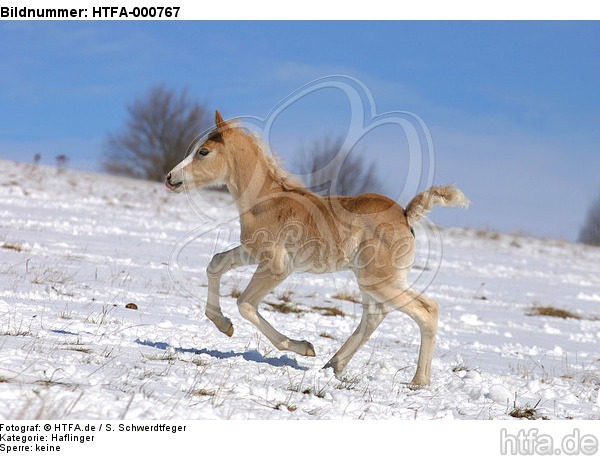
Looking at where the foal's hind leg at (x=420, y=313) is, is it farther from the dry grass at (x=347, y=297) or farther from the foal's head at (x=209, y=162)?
the dry grass at (x=347, y=297)

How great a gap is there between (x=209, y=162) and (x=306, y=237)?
134 centimetres

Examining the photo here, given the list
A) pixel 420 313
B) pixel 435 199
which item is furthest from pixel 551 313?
pixel 420 313

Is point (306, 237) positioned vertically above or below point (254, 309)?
above

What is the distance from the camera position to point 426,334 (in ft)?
23.7

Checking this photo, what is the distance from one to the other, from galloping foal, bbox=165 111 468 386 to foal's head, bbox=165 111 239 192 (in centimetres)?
1

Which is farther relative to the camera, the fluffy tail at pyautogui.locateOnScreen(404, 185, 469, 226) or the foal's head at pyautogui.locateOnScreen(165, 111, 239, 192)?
the foal's head at pyautogui.locateOnScreen(165, 111, 239, 192)

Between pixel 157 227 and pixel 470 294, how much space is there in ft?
27.7

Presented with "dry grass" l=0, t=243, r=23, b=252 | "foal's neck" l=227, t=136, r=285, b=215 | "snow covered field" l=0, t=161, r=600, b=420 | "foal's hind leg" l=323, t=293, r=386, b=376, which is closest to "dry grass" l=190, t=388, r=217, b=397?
"snow covered field" l=0, t=161, r=600, b=420

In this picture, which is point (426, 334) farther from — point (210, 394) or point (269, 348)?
point (210, 394)

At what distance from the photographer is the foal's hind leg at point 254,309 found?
7.30 metres

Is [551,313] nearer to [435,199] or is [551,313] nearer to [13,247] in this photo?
[435,199]

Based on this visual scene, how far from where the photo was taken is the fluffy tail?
748 centimetres

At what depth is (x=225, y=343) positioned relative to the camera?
8055 mm

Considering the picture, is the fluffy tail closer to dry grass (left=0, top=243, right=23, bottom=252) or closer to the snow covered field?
the snow covered field
